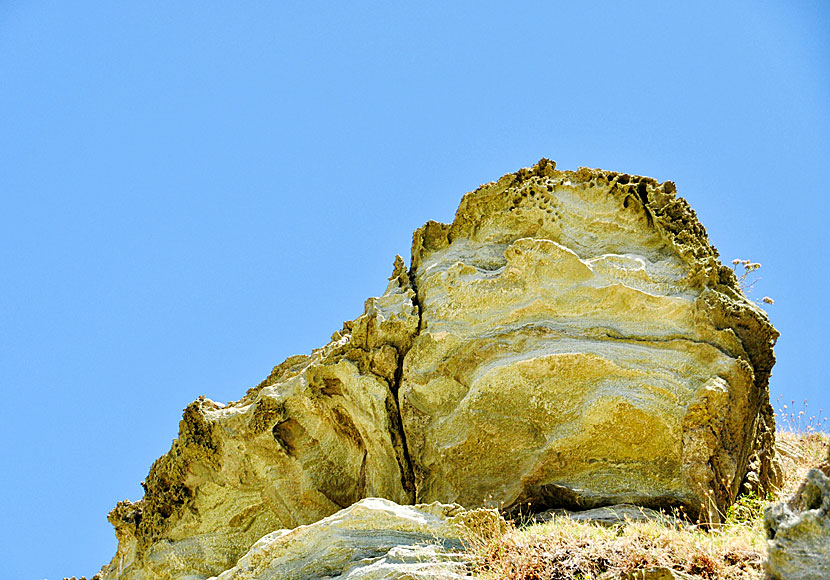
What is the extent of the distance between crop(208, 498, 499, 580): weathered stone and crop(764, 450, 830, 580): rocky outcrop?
2.87 m

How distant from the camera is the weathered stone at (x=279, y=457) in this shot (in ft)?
37.8

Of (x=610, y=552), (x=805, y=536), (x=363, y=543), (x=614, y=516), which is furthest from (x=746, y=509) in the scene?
(x=363, y=543)

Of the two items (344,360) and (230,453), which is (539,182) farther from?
(230,453)

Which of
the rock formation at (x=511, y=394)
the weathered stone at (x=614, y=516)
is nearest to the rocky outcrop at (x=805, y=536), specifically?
the weathered stone at (x=614, y=516)

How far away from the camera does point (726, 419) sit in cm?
962

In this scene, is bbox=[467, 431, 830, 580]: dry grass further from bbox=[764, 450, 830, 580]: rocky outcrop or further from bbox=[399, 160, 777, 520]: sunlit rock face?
bbox=[399, 160, 777, 520]: sunlit rock face

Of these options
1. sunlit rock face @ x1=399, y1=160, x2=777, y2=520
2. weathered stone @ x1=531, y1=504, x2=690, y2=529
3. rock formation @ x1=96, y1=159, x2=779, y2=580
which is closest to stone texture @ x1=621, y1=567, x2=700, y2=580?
weathered stone @ x1=531, y1=504, x2=690, y2=529

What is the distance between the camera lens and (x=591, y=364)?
1019 centimetres

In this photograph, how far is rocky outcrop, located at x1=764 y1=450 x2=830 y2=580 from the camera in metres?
5.53

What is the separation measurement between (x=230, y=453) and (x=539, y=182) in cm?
610

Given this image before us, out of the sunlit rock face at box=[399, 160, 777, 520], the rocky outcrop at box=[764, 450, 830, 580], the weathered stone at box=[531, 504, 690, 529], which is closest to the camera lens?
the rocky outcrop at box=[764, 450, 830, 580]

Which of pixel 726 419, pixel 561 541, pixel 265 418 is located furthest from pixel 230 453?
pixel 726 419

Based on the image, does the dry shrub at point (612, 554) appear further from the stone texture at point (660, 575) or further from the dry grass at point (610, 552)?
the stone texture at point (660, 575)

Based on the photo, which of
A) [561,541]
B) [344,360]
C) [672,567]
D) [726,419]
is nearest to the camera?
[672,567]
